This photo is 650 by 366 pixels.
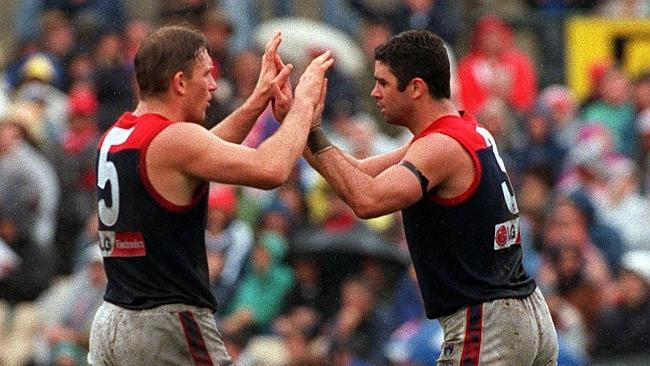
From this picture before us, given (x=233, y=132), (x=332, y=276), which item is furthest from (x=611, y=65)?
(x=233, y=132)

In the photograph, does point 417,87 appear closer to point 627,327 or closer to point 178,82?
point 178,82

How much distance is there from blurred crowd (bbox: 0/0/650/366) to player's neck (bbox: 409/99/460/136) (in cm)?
483

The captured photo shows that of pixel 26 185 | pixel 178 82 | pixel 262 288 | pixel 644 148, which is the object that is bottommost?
pixel 262 288

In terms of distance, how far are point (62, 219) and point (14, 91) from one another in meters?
1.34

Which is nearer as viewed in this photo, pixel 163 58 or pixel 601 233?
pixel 163 58

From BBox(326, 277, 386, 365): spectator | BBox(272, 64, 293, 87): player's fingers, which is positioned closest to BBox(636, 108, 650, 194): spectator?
BBox(326, 277, 386, 365): spectator

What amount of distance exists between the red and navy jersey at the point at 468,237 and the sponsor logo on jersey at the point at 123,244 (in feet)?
4.24

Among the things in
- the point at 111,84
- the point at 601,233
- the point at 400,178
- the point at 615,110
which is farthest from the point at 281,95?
the point at 615,110

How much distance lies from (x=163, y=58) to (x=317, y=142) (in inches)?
33.5

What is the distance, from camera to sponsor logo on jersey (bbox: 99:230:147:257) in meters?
8.35

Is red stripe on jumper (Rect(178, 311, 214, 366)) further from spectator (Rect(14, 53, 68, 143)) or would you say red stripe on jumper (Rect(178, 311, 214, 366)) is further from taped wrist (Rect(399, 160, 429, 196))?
spectator (Rect(14, 53, 68, 143))

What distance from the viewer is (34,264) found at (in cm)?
1467

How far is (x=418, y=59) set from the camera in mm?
8688

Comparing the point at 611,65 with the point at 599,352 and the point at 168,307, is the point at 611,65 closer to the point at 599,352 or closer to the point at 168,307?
the point at 599,352
